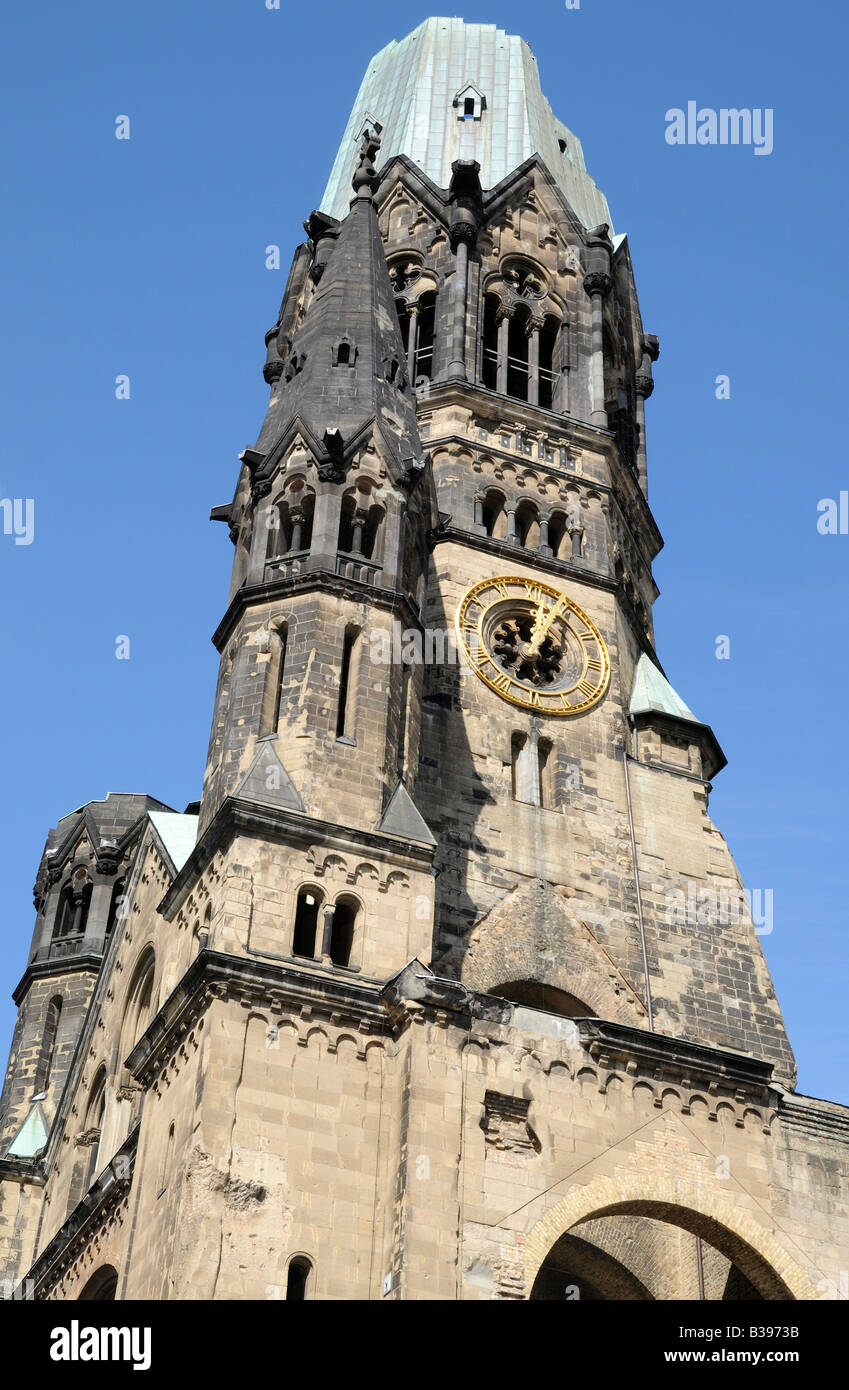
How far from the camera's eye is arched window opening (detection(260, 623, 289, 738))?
106ft

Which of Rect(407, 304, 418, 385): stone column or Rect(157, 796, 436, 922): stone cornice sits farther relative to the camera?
Rect(407, 304, 418, 385): stone column

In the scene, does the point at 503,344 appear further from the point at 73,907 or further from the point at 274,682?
the point at 73,907

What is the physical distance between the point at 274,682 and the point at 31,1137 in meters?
12.8

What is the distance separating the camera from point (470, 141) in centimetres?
5184

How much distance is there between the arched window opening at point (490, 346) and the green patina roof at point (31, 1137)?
19867 mm

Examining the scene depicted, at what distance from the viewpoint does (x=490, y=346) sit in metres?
47.1

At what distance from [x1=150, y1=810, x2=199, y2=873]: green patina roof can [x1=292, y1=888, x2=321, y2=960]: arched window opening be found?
5522mm

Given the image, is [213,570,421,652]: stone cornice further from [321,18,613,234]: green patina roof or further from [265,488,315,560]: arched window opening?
[321,18,613,234]: green patina roof

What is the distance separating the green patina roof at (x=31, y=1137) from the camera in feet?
128

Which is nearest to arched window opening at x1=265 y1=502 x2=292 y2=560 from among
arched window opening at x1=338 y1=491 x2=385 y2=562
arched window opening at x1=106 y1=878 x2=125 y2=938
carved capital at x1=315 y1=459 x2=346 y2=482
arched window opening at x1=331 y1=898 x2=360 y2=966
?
carved capital at x1=315 y1=459 x2=346 y2=482

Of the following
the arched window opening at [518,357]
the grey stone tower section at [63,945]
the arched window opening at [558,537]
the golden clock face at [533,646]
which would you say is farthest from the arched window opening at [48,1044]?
the arched window opening at [518,357]

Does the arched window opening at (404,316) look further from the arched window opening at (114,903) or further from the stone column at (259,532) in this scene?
the arched window opening at (114,903)

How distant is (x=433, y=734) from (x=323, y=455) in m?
6.13
